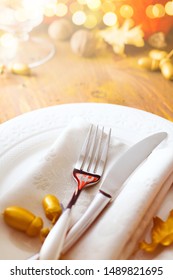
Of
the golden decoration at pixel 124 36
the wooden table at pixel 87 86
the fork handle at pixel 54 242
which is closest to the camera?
the fork handle at pixel 54 242

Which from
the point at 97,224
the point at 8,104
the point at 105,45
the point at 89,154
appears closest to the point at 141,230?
the point at 97,224

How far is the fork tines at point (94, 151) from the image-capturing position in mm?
646

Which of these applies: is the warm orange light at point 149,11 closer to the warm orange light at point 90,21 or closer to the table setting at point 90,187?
the warm orange light at point 90,21

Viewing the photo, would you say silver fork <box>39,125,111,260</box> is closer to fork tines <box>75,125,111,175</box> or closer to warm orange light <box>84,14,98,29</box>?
fork tines <box>75,125,111,175</box>

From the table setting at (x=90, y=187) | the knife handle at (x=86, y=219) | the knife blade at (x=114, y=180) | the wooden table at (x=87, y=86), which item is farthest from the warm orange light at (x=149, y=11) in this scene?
the knife handle at (x=86, y=219)

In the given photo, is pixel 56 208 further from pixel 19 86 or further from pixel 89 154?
pixel 19 86

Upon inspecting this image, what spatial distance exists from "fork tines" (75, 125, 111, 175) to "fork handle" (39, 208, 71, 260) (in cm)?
14

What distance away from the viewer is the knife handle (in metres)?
0.52

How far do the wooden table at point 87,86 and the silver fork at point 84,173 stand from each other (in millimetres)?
247

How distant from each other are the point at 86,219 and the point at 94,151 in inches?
6.0

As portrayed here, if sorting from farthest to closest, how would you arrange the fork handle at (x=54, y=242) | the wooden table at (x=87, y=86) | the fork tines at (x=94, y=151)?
the wooden table at (x=87, y=86) < the fork tines at (x=94, y=151) < the fork handle at (x=54, y=242)

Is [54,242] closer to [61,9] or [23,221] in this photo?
[23,221]
